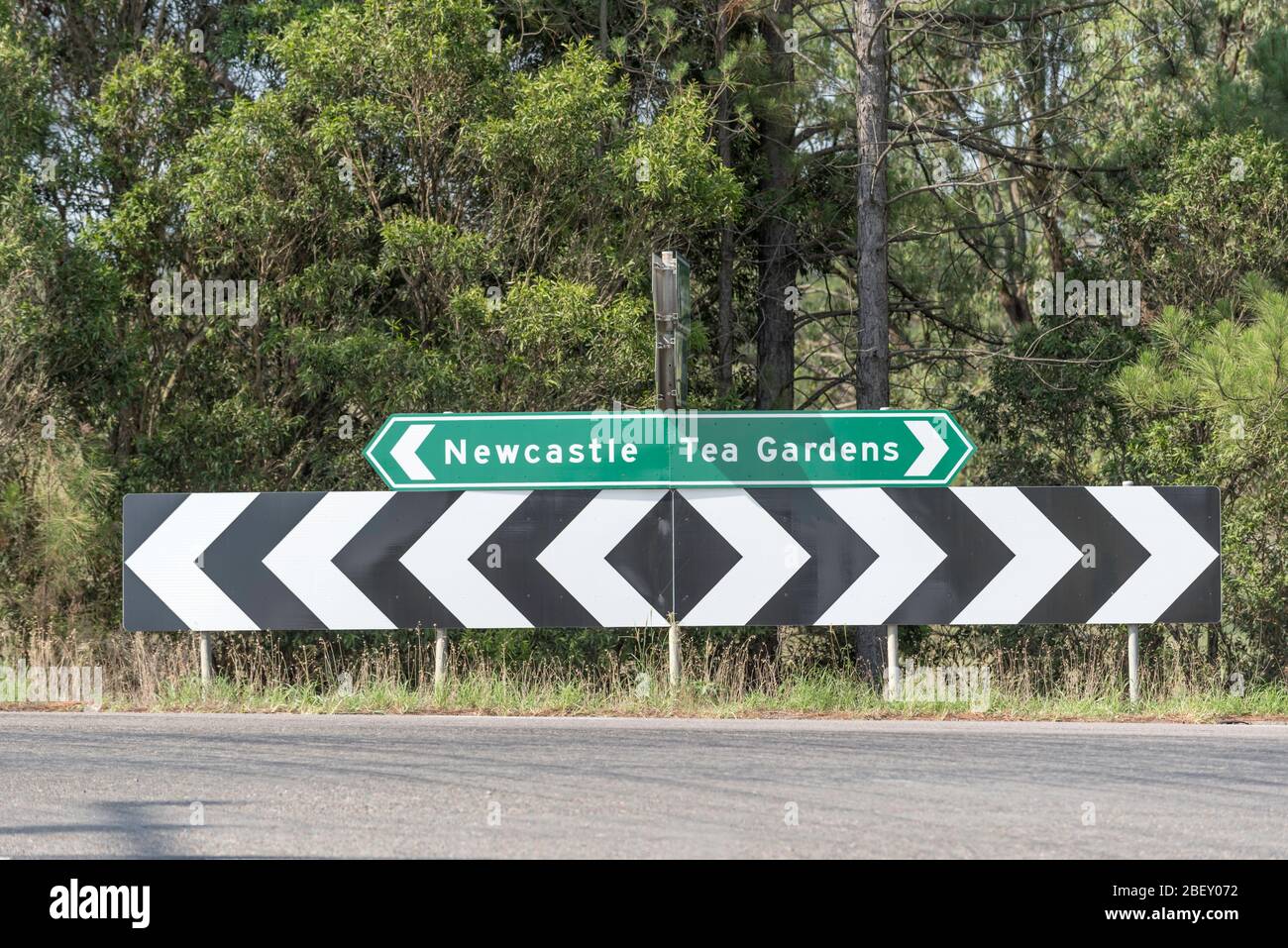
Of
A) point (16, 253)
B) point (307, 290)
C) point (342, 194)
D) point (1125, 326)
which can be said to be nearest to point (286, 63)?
point (342, 194)

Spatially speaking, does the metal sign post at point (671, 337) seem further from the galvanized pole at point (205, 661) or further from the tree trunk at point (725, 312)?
the tree trunk at point (725, 312)

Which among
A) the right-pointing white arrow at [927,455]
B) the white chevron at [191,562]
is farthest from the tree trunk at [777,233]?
the white chevron at [191,562]

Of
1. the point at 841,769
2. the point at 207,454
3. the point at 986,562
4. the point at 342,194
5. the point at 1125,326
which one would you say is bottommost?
the point at 841,769

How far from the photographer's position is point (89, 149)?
15.7 m

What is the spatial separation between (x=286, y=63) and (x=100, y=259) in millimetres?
2902

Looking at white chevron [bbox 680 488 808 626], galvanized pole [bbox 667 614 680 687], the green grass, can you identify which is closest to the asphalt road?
the green grass

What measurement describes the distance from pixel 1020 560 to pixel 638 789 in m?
4.56

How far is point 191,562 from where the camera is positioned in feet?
34.4

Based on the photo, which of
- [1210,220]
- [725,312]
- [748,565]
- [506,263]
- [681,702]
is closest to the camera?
[681,702]

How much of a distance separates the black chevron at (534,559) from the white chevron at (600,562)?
5 centimetres

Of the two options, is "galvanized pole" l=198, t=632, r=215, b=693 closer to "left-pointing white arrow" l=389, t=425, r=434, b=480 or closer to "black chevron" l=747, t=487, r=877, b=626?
"left-pointing white arrow" l=389, t=425, r=434, b=480

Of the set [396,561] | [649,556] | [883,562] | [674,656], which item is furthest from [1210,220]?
[396,561]

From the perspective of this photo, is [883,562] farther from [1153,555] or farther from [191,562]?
[191,562]

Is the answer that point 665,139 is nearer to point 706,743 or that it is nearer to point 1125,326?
point 1125,326
